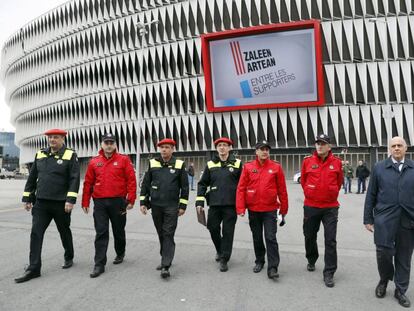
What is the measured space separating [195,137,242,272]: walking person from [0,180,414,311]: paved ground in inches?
16.4

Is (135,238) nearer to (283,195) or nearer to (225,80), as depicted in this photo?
(283,195)

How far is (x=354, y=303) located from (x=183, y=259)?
2.90 m

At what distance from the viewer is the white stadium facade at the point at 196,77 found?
3559 centimetres

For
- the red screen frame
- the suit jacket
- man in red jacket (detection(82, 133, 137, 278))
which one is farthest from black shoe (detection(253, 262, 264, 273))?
the red screen frame

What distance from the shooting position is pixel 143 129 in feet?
143

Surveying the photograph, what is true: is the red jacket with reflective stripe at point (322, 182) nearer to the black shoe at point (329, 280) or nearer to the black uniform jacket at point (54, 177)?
the black shoe at point (329, 280)

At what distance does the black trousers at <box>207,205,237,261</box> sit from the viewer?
18.8ft

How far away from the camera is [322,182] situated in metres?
5.32

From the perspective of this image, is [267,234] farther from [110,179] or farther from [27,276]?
[27,276]

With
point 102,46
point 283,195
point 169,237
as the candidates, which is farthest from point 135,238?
point 102,46

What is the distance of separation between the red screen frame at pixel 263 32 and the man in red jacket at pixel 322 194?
30.6 meters

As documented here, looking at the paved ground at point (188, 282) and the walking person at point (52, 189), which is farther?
the walking person at point (52, 189)

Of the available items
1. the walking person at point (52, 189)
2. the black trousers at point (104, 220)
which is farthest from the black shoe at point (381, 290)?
the walking person at point (52, 189)

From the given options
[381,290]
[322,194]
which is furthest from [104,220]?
[381,290]
